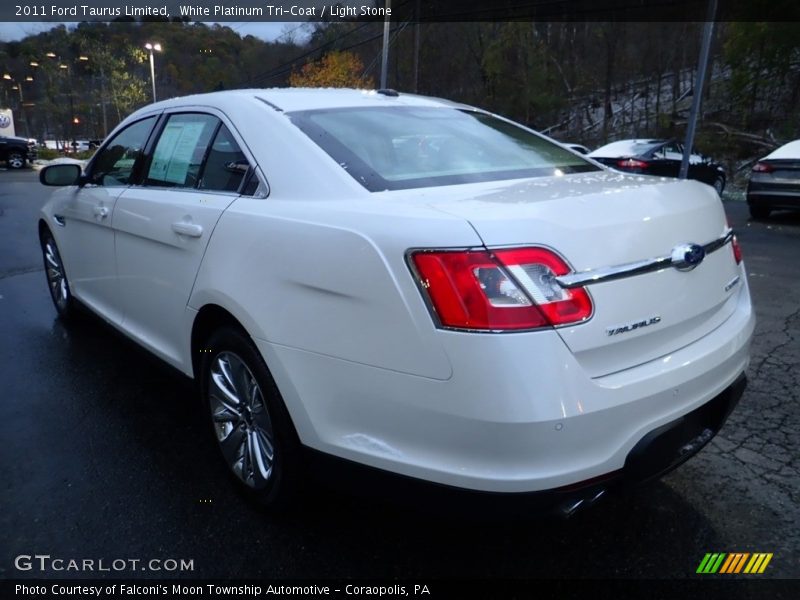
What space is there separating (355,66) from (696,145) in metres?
24.6

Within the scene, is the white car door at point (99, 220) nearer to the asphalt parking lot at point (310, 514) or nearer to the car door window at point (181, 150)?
the car door window at point (181, 150)

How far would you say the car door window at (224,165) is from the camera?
8.25ft

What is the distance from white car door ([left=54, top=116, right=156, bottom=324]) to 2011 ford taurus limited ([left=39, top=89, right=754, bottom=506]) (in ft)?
2.29

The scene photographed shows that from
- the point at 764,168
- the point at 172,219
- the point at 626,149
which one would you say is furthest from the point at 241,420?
the point at 626,149

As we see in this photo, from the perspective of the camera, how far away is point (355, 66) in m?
42.8

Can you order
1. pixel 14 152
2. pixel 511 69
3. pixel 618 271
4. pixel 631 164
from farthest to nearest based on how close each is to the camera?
pixel 511 69 < pixel 14 152 < pixel 631 164 < pixel 618 271

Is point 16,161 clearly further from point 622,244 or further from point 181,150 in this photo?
point 622,244

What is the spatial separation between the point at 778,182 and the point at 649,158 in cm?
373

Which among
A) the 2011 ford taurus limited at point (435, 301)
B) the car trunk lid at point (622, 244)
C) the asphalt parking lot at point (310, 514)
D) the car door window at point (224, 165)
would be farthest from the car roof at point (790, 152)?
the car door window at point (224, 165)

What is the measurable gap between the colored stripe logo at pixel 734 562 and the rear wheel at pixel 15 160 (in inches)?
1161

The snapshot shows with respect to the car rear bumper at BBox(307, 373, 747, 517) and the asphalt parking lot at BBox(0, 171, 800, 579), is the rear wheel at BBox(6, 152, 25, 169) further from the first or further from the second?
the car rear bumper at BBox(307, 373, 747, 517)

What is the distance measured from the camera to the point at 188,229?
8.39ft

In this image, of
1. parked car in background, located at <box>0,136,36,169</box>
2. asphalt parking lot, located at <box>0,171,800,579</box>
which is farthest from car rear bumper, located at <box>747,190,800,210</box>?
parked car in background, located at <box>0,136,36,169</box>

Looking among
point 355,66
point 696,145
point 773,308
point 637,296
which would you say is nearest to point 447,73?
point 355,66
